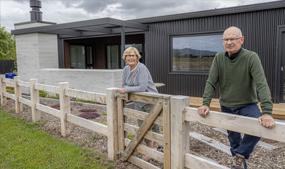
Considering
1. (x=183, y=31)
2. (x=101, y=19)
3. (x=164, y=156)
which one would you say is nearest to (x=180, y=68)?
(x=183, y=31)

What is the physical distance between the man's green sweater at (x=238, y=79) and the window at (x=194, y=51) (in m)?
6.26

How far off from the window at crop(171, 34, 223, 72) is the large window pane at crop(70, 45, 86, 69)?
7013 mm

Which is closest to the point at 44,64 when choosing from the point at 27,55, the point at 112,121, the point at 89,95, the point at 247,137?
the point at 27,55

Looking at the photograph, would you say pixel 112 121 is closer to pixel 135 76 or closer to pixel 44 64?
pixel 135 76

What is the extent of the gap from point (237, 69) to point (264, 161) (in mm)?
1992

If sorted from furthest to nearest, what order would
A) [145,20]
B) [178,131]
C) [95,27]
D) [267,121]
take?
[95,27], [145,20], [178,131], [267,121]

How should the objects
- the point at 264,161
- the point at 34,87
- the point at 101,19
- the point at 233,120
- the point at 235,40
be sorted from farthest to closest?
1. the point at 101,19
2. the point at 34,87
3. the point at 264,161
4. the point at 235,40
5. the point at 233,120

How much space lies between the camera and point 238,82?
290 centimetres

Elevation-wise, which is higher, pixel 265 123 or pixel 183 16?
pixel 183 16

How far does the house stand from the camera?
7906 mm

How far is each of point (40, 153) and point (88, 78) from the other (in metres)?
5.94

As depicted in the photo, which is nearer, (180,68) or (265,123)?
(265,123)

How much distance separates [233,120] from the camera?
8.59 ft

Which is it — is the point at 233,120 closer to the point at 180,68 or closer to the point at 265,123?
the point at 265,123
